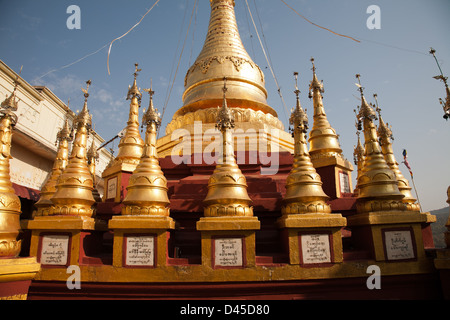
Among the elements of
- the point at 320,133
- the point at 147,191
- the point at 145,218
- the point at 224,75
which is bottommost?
the point at 145,218

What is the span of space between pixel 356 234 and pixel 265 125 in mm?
5251

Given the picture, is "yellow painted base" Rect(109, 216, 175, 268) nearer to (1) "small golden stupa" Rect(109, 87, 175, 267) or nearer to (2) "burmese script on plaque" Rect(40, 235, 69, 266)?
(1) "small golden stupa" Rect(109, 87, 175, 267)

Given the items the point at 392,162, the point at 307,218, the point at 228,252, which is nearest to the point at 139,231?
the point at 228,252

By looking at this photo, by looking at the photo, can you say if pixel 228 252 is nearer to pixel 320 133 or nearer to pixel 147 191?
pixel 147 191

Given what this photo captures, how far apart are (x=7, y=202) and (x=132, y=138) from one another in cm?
376

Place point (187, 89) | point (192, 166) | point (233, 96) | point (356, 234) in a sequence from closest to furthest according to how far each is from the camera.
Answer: point (356, 234)
point (192, 166)
point (233, 96)
point (187, 89)

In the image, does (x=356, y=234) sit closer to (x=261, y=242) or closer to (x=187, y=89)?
(x=261, y=242)

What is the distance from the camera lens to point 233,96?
11.3 meters

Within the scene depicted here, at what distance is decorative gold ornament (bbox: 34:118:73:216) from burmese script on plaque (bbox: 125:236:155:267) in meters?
1.84

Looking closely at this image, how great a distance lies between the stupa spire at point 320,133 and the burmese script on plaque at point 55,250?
6.33m

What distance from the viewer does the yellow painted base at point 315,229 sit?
5.03 meters

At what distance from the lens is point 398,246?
16.8 ft

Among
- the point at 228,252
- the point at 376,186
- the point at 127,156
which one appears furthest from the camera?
the point at 127,156

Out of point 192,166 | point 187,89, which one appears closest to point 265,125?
point 192,166
